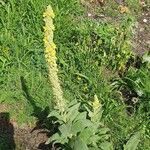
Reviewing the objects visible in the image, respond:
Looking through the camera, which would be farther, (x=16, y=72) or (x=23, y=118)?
(x=16, y=72)

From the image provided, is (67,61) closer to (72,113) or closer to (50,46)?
(72,113)

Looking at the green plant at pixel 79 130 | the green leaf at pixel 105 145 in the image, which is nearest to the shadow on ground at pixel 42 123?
the green plant at pixel 79 130

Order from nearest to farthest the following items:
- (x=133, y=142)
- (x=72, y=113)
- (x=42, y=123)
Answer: (x=72, y=113) < (x=133, y=142) < (x=42, y=123)

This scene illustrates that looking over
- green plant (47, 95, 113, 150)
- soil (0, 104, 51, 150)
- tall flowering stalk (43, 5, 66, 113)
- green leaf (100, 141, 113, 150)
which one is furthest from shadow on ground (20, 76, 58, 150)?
tall flowering stalk (43, 5, 66, 113)

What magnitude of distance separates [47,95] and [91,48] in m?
0.93

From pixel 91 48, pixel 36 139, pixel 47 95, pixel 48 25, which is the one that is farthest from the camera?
pixel 91 48

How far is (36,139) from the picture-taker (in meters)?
5.58

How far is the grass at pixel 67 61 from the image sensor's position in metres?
5.73

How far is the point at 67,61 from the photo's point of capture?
6316mm

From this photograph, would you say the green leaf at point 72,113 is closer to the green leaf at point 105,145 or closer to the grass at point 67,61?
the green leaf at point 105,145

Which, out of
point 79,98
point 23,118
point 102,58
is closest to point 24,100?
point 23,118

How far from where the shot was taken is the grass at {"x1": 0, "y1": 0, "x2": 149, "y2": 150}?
5734mm

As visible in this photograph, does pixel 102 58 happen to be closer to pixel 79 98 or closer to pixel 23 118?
pixel 79 98

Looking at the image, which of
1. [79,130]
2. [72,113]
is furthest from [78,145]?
[72,113]
